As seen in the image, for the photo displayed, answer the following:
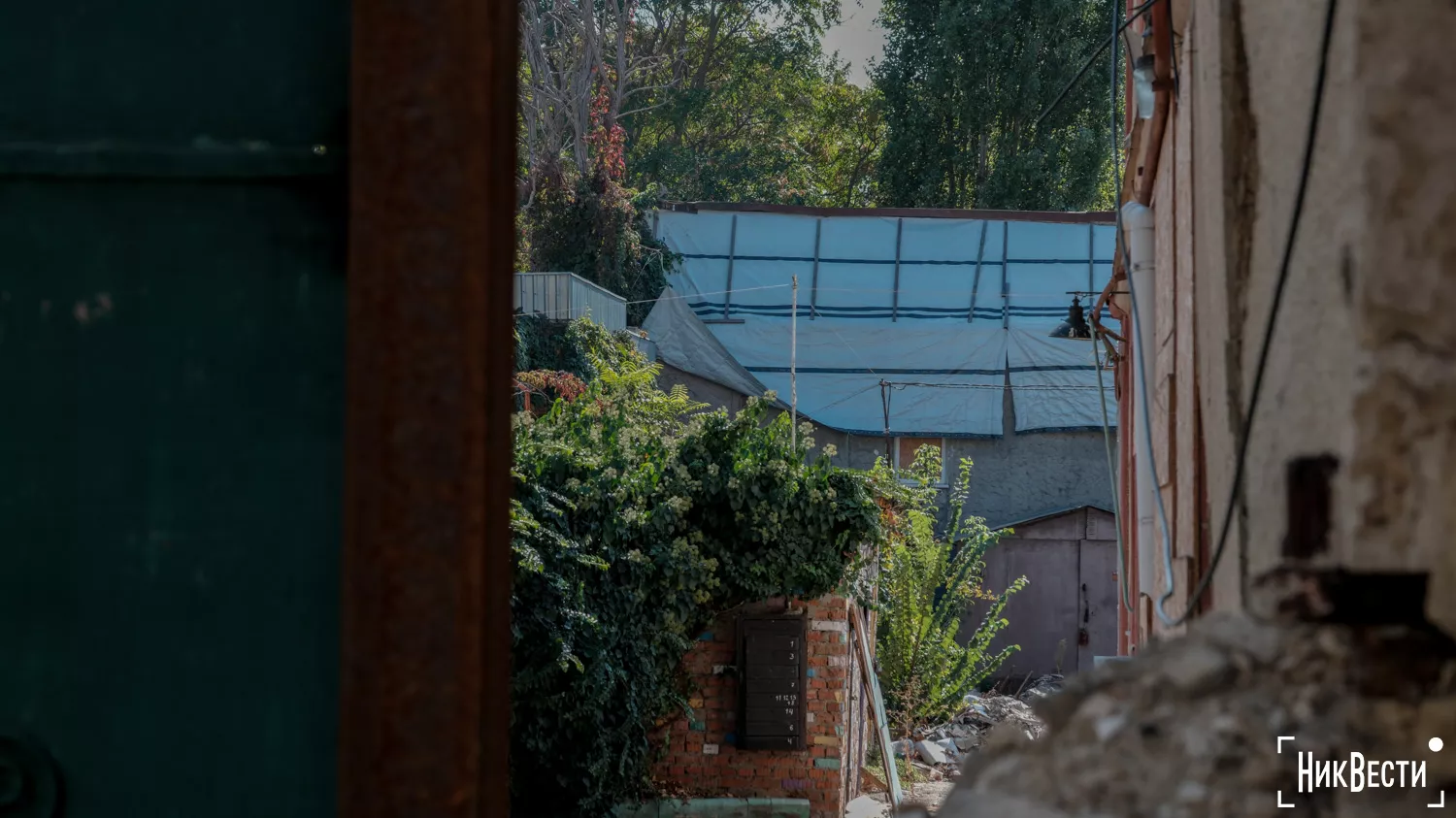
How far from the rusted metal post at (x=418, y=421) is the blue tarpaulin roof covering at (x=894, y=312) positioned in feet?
56.8

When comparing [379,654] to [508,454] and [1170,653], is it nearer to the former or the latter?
[508,454]

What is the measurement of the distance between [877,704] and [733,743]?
2818 millimetres

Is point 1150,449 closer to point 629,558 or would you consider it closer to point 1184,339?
point 1184,339

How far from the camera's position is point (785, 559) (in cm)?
905

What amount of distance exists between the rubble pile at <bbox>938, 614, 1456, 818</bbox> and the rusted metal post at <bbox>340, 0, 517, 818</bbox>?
507mm

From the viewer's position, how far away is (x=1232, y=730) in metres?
1.25

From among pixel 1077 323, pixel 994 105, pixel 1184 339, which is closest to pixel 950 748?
pixel 1077 323

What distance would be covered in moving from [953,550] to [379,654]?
54.6 ft

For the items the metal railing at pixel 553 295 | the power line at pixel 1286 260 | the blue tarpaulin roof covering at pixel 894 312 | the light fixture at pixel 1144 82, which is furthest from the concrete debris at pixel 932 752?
the power line at pixel 1286 260

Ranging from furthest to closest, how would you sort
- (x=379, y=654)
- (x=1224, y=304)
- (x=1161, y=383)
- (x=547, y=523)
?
(x=547, y=523)
(x=1161, y=383)
(x=1224, y=304)
(x=379, y=654)

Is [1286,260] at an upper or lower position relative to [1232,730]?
upper

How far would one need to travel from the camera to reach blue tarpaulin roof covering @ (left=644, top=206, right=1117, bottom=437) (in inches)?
747

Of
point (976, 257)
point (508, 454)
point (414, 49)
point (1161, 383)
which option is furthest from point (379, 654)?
point (976, 257)

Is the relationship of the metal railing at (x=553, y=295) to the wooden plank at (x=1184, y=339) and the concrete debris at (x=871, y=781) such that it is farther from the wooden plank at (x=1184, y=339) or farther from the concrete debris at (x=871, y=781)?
the wooden plank at (x=1184, y=339)
